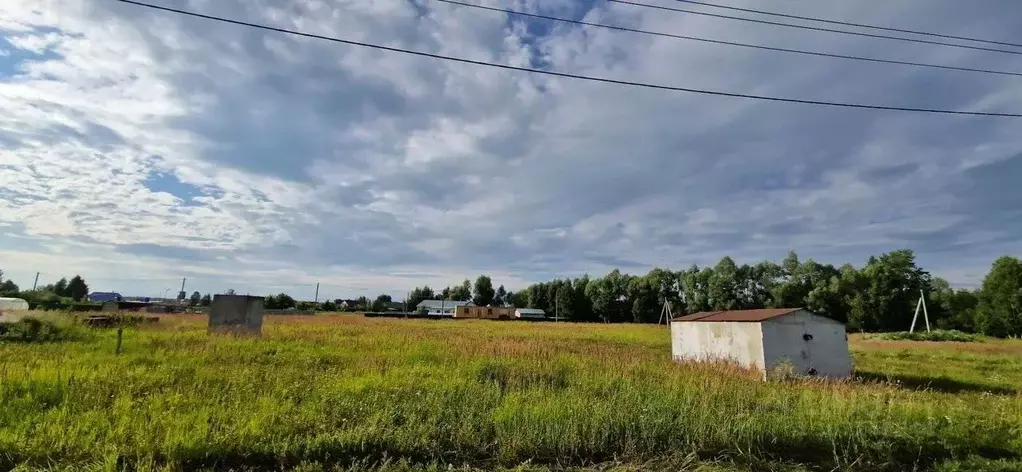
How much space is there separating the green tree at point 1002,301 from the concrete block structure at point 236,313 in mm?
80202

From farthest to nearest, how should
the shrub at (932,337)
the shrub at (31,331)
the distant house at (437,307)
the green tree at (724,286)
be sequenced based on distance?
the distant house at (437,307)
the green tree at (724,286)
the shrub at (932,337)
the shrub at (31,331)

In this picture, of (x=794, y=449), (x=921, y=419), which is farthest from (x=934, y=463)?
(x=921, y=419)

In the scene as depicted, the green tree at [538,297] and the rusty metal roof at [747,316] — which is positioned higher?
the green tree at [538,297]

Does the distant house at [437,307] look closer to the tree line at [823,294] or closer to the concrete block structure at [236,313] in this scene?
the tree line at [823,294]

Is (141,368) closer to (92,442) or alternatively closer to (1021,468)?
(92,442)

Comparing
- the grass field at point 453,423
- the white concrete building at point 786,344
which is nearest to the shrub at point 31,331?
the grass field at point 453,423

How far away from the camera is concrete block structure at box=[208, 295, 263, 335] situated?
22.0m

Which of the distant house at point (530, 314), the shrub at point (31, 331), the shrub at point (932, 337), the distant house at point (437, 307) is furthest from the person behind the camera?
the distant house at point (437, 307)

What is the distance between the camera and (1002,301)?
205 ft

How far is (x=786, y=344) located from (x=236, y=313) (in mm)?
21752

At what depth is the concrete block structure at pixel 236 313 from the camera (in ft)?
72.2

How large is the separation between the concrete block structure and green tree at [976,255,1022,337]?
263 feet

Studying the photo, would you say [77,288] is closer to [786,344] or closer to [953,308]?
[786,344]

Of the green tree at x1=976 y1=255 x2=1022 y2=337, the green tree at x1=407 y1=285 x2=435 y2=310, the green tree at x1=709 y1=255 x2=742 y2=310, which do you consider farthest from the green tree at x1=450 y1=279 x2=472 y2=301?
the green tree at x1=976 y1=255 x2=1022 y2=337
